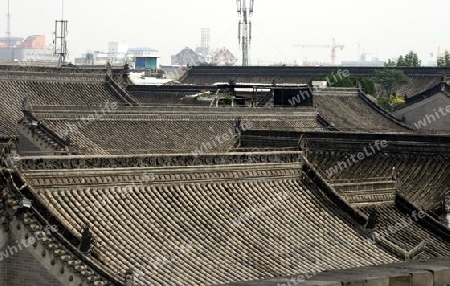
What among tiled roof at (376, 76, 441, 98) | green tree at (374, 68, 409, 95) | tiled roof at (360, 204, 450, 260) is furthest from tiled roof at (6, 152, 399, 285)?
green tree at (374, 68, 409, 95)

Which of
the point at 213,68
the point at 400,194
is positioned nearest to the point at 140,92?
the point at 213,68

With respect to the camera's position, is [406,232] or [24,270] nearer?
[24,270]

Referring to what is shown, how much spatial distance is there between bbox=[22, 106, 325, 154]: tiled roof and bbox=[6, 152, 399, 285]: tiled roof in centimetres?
1408

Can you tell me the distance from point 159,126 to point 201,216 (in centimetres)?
2455

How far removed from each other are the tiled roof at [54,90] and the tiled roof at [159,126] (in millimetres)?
5439

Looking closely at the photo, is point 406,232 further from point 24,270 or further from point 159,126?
point 159,126

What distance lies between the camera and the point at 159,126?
5147cm

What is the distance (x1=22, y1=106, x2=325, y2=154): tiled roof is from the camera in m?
46.4

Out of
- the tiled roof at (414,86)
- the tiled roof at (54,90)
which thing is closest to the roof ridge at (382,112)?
the tiled roof at (54,90)

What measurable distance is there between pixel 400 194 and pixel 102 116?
17.7m

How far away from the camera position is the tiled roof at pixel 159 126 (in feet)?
152

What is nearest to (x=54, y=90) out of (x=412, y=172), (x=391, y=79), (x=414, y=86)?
(x=412, y=172)

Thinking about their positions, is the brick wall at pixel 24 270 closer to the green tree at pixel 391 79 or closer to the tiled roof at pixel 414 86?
the tiled roof at pixel 414 86

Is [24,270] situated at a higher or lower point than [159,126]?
lower
